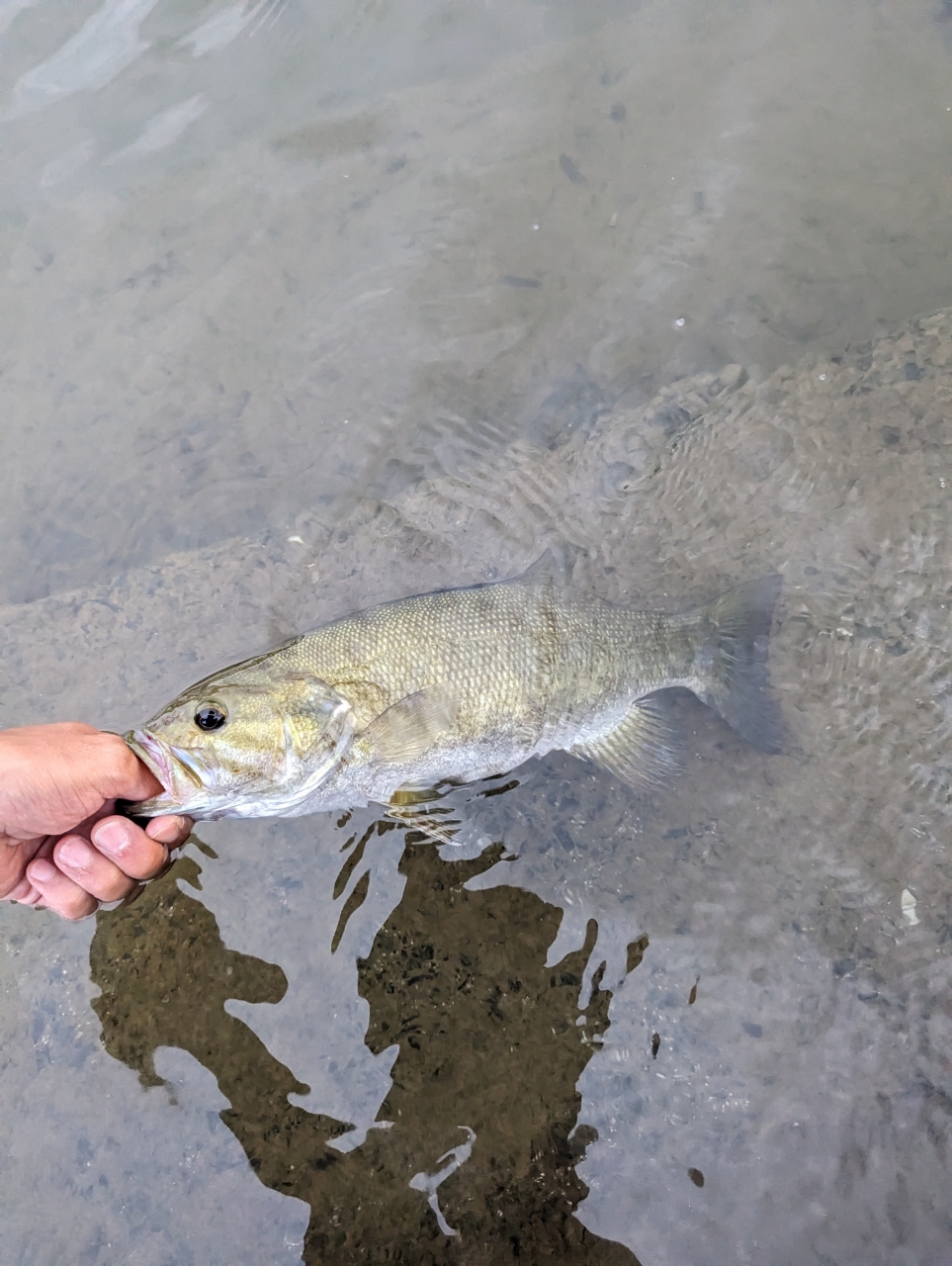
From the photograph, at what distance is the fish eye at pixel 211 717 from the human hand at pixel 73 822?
23cm

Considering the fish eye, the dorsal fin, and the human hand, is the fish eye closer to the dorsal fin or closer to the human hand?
the human hand

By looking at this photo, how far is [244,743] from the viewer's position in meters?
2.61

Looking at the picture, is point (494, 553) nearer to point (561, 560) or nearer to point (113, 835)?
point (561, 560)

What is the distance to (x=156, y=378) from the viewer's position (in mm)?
4004

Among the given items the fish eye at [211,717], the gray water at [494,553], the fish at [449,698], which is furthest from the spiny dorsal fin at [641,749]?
the fish eye at [211,717]

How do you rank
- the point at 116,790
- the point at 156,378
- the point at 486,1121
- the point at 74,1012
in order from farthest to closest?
the point at 156,378 < the point at 74,1012 < the point at 486,1121 < the point at 116,790

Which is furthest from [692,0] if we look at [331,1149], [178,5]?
[331,1149]

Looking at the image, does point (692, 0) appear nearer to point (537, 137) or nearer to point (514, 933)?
point (537, 137)

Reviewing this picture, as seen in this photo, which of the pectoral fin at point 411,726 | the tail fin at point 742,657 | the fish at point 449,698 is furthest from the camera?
the tail fin at point 742,657

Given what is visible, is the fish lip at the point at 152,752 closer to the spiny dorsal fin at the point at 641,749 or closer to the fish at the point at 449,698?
the fish at the point at 449,698

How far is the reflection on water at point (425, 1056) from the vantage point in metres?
2.87

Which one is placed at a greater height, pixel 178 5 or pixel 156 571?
pixel 178 5

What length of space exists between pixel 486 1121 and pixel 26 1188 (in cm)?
176

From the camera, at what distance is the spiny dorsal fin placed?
3148 millimetres
